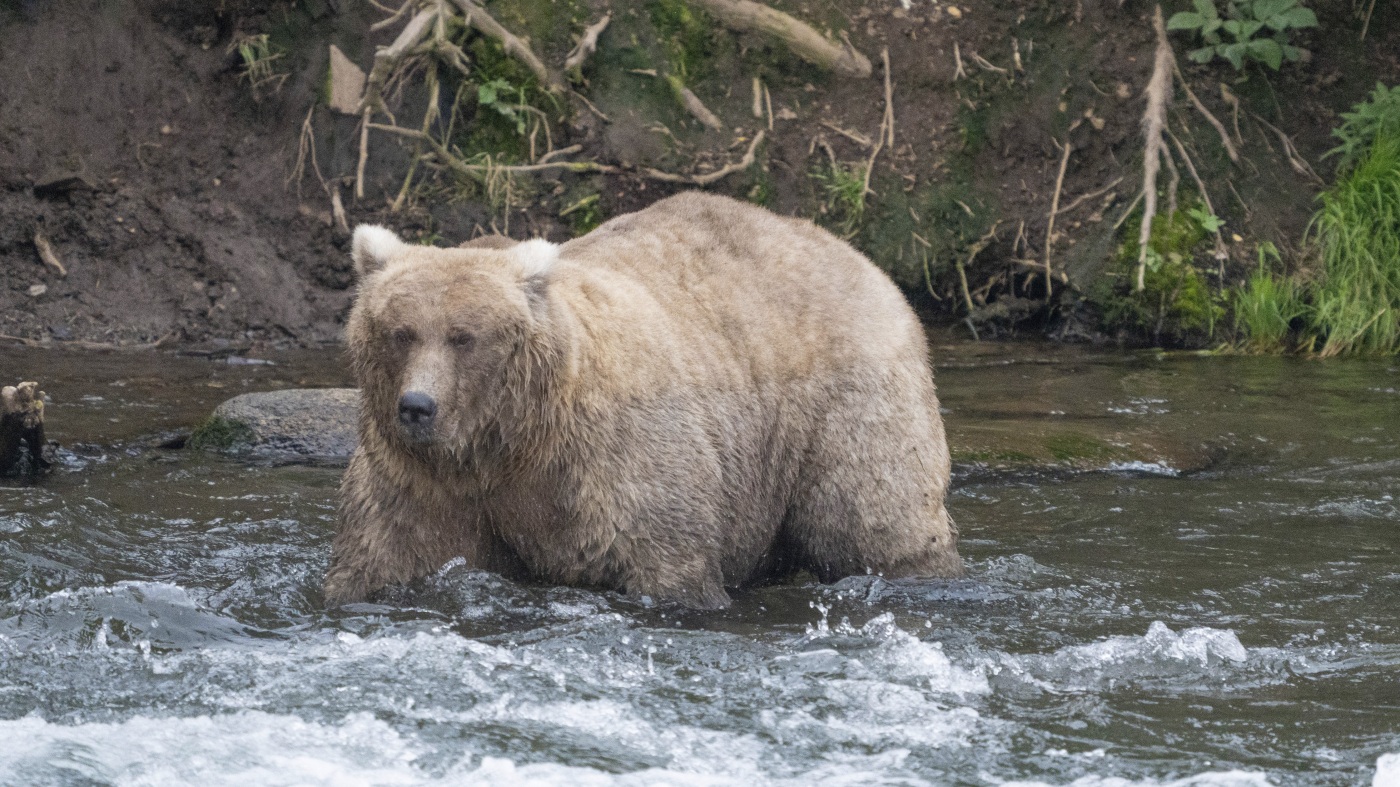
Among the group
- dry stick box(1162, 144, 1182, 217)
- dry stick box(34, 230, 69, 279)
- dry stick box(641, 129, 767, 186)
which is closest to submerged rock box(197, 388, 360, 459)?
dry stick box(34, 230, 69, 279)

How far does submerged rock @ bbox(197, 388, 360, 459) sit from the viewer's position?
878 centimetres

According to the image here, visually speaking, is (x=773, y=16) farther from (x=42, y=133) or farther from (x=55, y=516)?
(x=55, y=516)

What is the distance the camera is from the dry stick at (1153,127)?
11.9 m

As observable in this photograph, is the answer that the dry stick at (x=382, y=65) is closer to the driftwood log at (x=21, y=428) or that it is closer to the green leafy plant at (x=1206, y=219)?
the driftwood log at (x=21, y=428)

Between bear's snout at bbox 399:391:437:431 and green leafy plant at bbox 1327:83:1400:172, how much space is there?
29.0 ft

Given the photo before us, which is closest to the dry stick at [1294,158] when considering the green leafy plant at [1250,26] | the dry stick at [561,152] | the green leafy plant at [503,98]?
the green leafy plant at [1250,26]

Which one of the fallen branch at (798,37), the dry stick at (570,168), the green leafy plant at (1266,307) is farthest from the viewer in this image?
the fallen branch at (798,37)

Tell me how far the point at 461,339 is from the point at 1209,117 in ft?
28.6

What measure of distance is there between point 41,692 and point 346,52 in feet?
27.3

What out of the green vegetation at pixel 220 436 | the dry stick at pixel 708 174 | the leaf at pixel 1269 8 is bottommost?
the green vegetation at pixel 220 436

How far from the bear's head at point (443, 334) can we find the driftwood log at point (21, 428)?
298cm

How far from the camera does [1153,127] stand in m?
12.2

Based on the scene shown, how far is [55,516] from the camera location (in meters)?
7.03

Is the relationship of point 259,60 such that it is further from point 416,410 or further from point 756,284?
point 416,410
